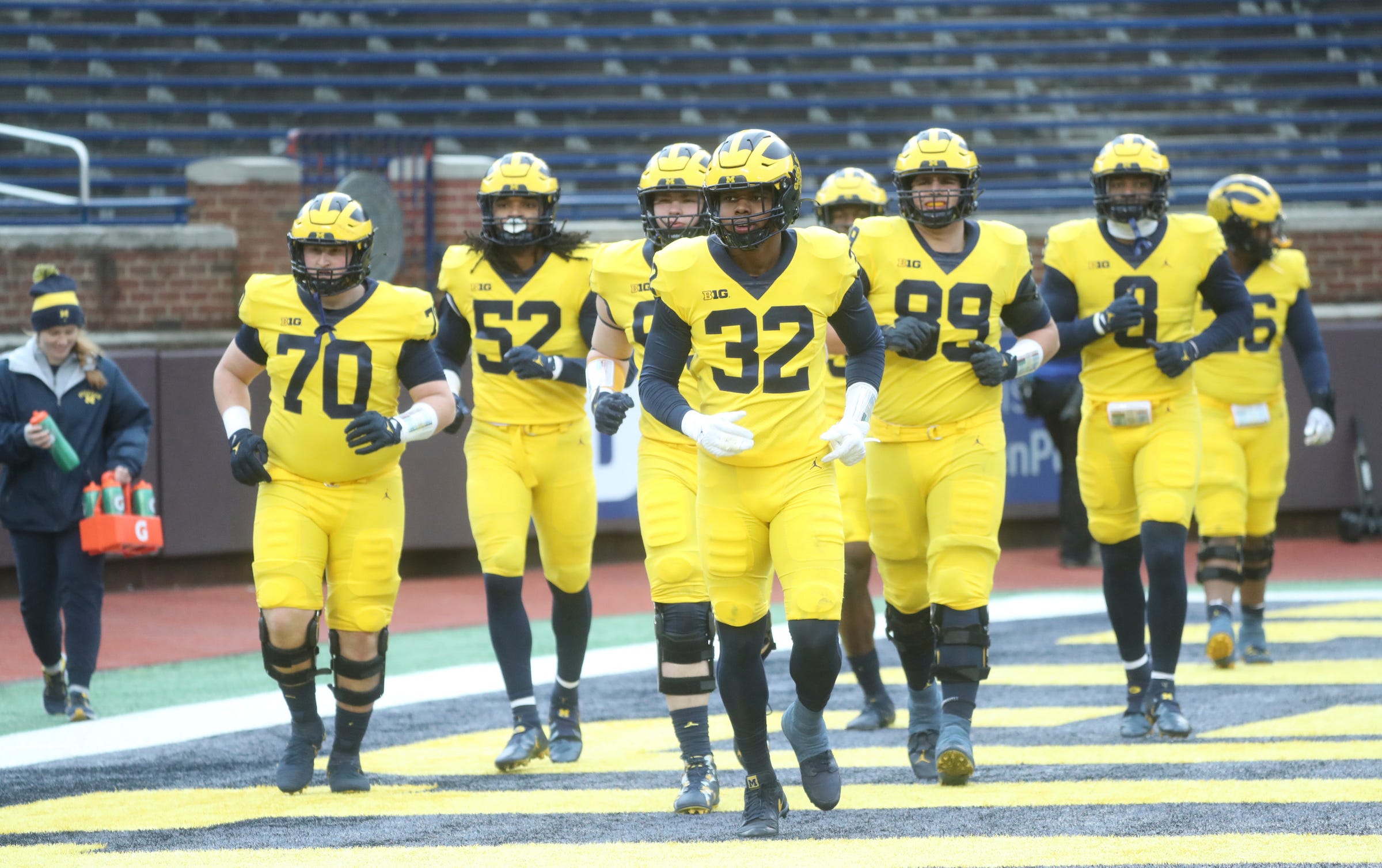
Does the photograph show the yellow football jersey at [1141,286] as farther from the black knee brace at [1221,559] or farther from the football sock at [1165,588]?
the black knee brace at [1221,559]

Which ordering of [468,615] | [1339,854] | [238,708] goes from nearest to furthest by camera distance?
1. [1339,854]
2. [238,708]
3. [468,615]

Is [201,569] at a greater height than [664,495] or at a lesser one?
lesser

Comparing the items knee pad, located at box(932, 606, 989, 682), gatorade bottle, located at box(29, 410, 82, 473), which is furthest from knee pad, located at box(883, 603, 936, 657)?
gatorade bottle, located at box(29, 410, 82, 473)

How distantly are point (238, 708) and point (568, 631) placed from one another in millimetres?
1907

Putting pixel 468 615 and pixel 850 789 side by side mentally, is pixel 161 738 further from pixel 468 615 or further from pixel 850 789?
pixel 468 615

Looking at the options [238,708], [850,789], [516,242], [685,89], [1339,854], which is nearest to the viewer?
[1339,854]

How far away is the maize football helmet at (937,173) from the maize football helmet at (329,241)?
1.90 meters

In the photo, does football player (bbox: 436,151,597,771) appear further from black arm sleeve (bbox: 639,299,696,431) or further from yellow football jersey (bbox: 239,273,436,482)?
black arm sleeve (bbox: 639,299,696,431)

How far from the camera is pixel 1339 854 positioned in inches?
175

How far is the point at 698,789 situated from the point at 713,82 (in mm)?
12723

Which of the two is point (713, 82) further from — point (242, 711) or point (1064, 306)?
point (242, 711)

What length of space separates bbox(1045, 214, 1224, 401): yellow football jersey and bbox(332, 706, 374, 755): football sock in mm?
3196

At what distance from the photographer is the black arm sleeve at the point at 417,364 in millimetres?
6082

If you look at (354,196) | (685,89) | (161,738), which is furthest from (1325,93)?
(161,738)
